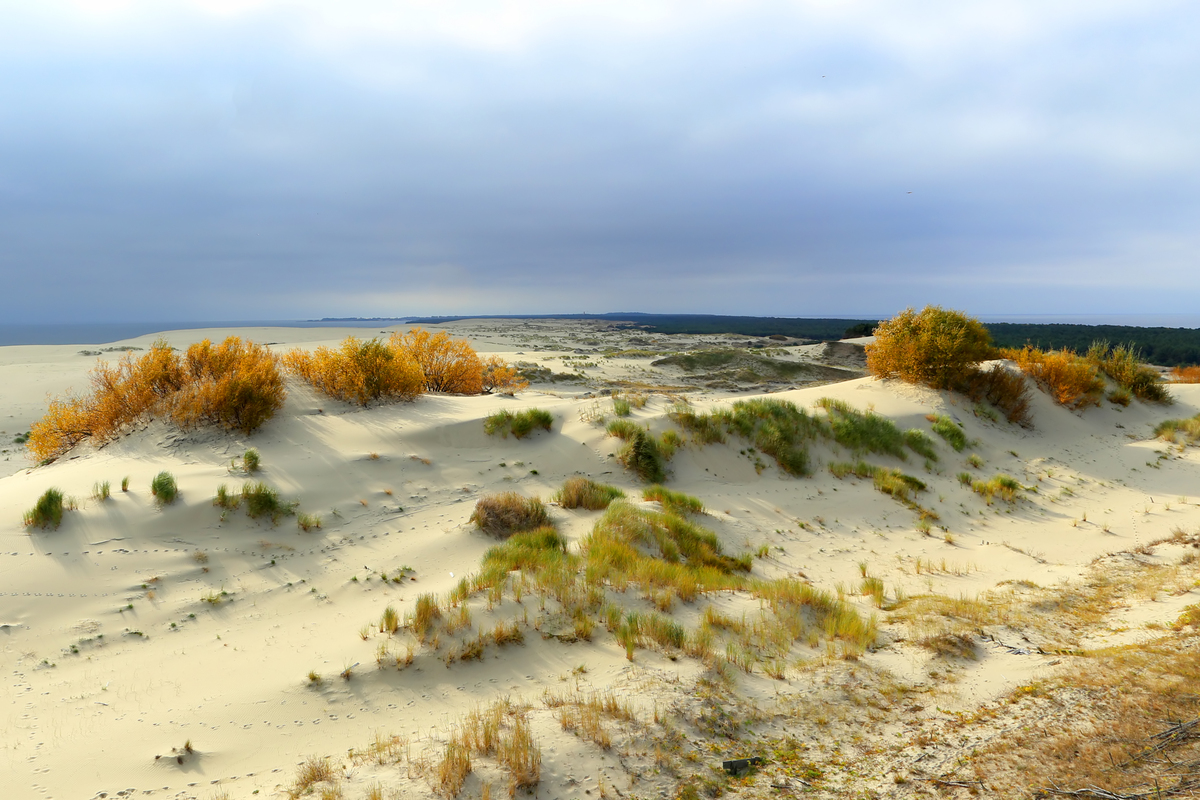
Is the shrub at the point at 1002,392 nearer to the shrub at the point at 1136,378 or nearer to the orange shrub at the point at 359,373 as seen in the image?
the shrub at the point at 1136,378

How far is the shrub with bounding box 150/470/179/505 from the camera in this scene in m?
6.89

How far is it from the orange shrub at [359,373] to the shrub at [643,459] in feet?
15.7

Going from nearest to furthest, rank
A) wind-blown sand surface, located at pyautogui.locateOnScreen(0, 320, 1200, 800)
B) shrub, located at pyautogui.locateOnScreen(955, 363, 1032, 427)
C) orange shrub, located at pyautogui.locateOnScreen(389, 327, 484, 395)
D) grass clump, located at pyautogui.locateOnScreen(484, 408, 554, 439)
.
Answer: wind-blown sand surface, located at pyautogui.locateOnScreen(0, 320, 1200, 800) → grass clump, located at pyautogui.locateOnScreen(484, 408, 554, 439) → orange shrub, located at pyautogui.locateOnScreen(389, 327, 484, 395) → shrub, located at pyautogui.locateOnScreen(955, 363, 1032, 427)

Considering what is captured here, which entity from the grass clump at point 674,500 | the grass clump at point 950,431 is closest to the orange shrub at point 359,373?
the grass clump at point 674,500

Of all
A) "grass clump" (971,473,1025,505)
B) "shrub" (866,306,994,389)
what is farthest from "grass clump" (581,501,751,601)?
"shrub" (866,306,994,389)

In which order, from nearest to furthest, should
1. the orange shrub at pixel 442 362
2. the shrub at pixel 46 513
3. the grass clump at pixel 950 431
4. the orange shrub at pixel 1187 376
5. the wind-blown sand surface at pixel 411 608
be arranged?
the wind-blown sand surface at pixel 411 608 < the shrub at pixel 46 513 < the grass clump at pixel 950 431 < the orange shrub at pixel 442 362 < the orange shrub at pixel 1187 376

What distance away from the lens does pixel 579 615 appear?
4996 millimetres

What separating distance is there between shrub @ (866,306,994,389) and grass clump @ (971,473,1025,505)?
4.74 metres

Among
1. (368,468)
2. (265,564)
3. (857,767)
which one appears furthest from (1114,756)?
(368,468)

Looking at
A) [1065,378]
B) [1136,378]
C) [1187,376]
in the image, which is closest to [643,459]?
[1065,378]

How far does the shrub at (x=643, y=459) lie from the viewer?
970 centimetres

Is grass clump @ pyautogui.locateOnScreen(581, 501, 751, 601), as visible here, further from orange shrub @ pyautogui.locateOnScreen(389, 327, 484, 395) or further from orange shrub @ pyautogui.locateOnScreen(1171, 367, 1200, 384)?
orange shrub @ pyautogui.locateOnScreen(1171, 367, 1200, 384)

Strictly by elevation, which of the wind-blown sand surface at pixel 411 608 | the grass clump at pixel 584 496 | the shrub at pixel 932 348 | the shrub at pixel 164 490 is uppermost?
the shrub at pixel 932 348

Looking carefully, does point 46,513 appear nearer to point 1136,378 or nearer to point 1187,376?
point 1136,378
